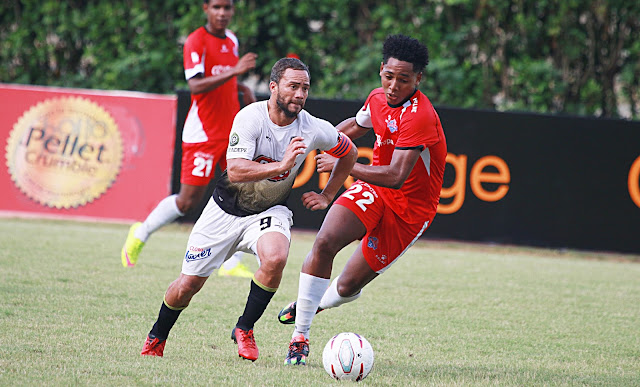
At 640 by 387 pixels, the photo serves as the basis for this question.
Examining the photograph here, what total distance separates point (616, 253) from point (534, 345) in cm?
650

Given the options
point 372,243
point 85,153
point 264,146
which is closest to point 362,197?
point 372,243

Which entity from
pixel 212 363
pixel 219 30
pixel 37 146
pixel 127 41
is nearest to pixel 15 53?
pixel 127 41

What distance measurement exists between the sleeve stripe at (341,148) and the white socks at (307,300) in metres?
0.81

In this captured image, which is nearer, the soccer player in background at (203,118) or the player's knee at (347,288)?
the player's knee at (347,288)

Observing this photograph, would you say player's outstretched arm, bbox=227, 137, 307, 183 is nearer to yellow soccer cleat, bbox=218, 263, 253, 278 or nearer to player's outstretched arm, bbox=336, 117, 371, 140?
player's outstretched arm, bbox=336, 117, 371, 140

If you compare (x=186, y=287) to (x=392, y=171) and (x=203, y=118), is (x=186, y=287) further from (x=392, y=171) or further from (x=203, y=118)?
(x=203, y=118)

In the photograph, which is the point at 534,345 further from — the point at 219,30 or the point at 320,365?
the point at 219,30

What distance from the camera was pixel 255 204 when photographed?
5109mm

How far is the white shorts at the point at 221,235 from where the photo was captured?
496cm

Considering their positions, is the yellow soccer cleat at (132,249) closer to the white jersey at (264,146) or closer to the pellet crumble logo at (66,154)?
the white jersey at (264,146)

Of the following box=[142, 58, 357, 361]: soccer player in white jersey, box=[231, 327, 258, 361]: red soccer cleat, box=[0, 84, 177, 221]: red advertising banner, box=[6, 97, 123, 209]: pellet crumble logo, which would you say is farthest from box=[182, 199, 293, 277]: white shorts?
box=[6, 97, 123, 209]: pellet crumble logo

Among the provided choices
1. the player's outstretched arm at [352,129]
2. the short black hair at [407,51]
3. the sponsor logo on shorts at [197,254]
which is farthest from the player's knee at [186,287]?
the short black hair at [407,51]

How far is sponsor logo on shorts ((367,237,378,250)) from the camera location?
5598mm

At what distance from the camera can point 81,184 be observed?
39.3 feet
